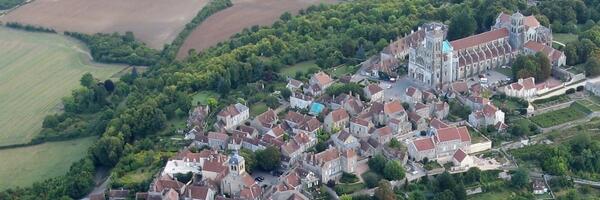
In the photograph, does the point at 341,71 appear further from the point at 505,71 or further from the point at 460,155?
the point at 460,155

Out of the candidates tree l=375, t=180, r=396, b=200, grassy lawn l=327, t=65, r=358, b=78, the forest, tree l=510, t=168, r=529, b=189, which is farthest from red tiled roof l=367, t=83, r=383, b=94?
tree l=510, t=168, r=529, b=189

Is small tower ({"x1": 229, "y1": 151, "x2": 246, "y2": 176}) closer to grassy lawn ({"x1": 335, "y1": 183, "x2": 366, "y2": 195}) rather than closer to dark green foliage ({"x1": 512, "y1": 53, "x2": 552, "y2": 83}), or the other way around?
grassy lawn ({"x1": 335, "y1": 183, "x2": 366, "y2": 195})

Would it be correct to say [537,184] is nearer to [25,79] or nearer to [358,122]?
[358,122]

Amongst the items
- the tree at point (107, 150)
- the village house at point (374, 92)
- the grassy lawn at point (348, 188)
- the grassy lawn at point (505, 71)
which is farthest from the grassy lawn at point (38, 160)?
the grassy lawn at point (505, 71)

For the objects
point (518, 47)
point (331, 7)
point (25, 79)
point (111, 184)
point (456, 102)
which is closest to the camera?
point (111, 184)

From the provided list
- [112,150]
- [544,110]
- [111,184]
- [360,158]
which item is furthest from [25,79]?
[544,110]
